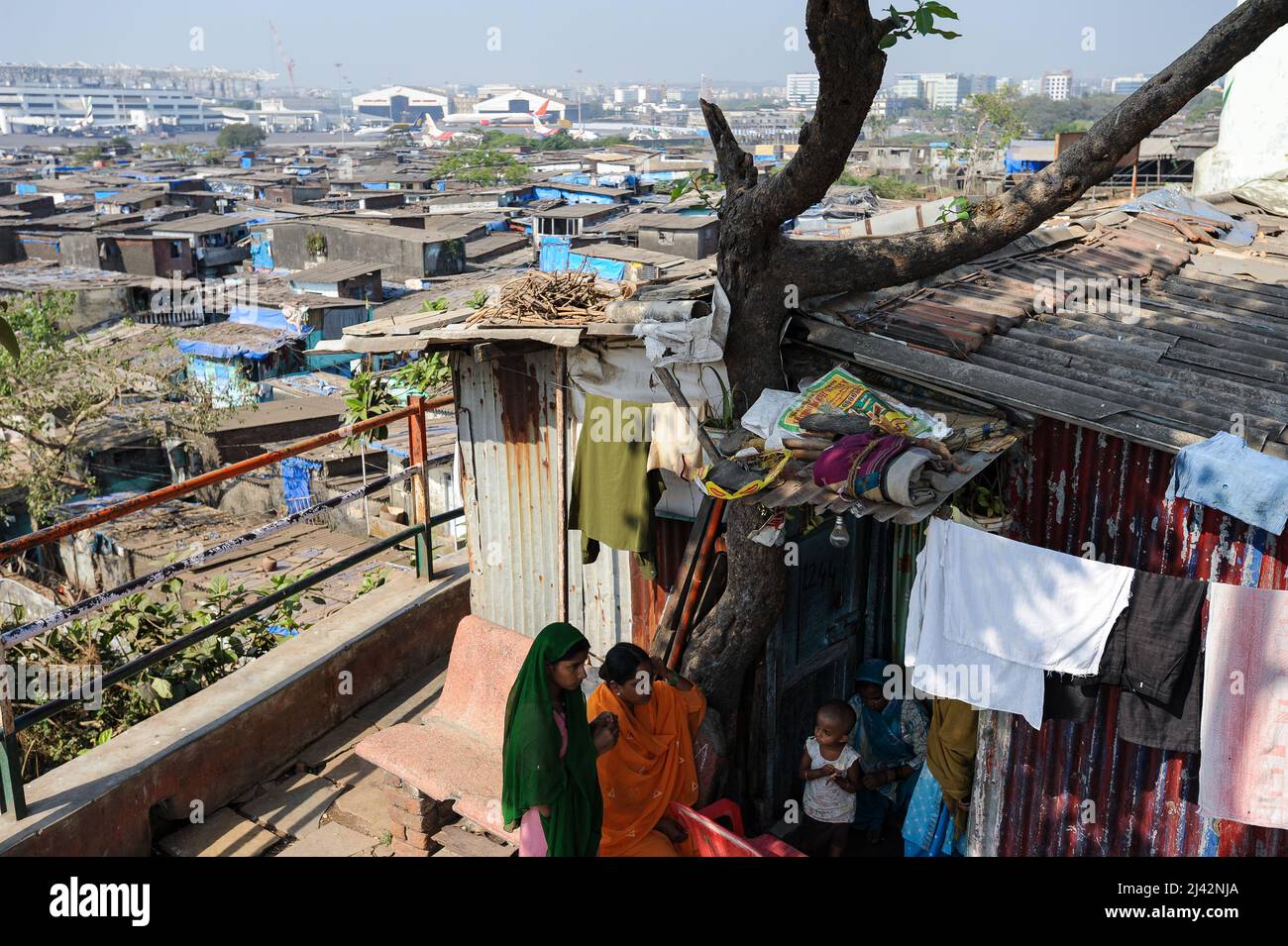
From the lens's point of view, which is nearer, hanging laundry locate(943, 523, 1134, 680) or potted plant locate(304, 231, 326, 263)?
hanging laundry locate(943, 523, 1134, 680)

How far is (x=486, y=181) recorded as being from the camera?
204 ft

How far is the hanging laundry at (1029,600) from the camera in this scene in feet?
13.3

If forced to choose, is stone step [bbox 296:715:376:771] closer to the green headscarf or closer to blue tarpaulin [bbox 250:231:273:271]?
the green headscarf

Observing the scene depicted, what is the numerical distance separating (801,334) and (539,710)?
207 cm

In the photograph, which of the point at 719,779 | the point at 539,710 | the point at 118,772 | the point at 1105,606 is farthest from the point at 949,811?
the point at 118,772

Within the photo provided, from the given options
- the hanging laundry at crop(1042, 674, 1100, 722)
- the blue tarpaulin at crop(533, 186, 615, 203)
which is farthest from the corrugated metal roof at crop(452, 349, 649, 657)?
the blue tarpaulin at crop(533, 186, 615, 203)

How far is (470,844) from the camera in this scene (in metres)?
4.88

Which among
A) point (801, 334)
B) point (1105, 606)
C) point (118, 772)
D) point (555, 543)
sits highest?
point (801, 334)

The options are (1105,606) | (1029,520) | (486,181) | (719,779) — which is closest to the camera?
(1105,606)

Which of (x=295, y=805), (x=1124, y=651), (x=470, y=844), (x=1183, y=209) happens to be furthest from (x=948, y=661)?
(x=1183, y=209)

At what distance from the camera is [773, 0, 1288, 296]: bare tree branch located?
13.4ft

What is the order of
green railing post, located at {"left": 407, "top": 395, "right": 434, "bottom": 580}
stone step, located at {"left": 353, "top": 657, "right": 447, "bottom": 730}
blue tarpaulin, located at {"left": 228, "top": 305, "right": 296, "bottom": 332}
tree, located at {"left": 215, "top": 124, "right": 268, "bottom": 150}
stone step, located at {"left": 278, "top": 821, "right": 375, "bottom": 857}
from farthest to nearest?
tree, located at {"left": 215, "top": 124, "right": 268, "bottom": 150}, blue tarpaulin, located at {"left": 228, "top": 305, "right": 296, "bottom": 332}, green railing post, located at {"left": 407, "top": 395, "right": 434, "bottom": 580}, stone step, located at {"left": 353, "top": 657, "right": 447, "bottom": 730}, stone step, located at {"left": 278, "top": 821, "right": 375, "bottom": 857}

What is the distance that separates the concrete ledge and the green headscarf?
1.97 m
